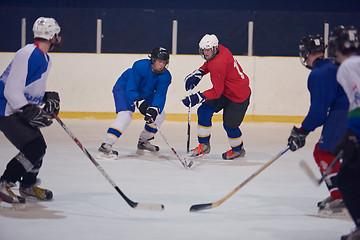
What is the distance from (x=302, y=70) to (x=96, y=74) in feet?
8.25

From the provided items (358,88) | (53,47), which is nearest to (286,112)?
(53,47)

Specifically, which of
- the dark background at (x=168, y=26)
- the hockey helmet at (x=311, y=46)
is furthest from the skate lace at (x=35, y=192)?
the dark background at (x=168, y=26)

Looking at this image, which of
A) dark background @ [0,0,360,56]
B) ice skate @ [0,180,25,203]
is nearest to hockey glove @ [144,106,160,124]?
ice skate @ [0,180,25,203]

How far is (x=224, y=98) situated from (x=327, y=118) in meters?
2.15

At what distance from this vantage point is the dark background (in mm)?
8008

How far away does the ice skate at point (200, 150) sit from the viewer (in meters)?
4.94

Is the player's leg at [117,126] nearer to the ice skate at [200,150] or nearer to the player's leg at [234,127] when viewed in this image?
the ice skate at [200,150]

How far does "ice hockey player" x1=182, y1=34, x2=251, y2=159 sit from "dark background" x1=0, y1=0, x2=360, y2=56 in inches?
117

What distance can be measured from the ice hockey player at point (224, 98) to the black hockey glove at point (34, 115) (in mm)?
2081

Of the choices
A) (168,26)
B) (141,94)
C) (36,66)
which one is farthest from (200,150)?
(168,26)

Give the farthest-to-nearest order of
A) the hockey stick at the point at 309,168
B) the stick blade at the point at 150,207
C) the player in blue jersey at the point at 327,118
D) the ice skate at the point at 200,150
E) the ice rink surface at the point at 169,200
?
the ice skate at the point at 200,150
the stick blade at the point at 150,207
the player in blue jersey at the point at 327,118
the ice rink surface at the point at 169,200
the hockey stick at the point at 309,168

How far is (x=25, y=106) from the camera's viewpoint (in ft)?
9.50

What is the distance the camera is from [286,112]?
25.2 ft

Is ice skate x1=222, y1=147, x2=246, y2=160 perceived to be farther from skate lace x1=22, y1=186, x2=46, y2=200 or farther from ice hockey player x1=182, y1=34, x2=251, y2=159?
skate lace x1=22, y1=186, x2=46, y2=200
